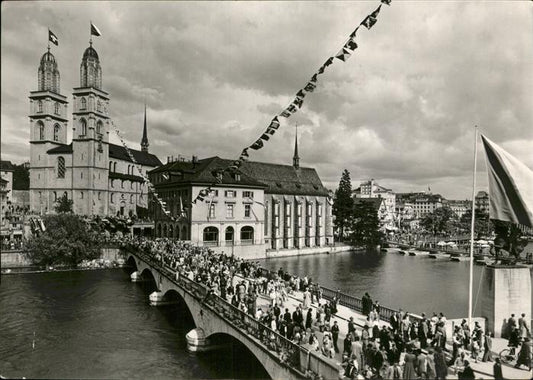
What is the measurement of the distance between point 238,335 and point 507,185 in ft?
46.2

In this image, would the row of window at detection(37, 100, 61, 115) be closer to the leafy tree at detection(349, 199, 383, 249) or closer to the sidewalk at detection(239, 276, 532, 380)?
the leafy tree at detection(349, 199, 383, 249)

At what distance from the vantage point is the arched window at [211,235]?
210ft

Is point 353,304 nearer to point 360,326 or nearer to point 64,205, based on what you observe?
point 360,326

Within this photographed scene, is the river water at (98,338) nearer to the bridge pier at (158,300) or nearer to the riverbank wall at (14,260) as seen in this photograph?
the bridge pier at (158,300)

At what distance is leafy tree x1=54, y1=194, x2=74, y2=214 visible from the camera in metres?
75.2

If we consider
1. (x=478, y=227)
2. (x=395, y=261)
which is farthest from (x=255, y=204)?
(x=478, y=227)

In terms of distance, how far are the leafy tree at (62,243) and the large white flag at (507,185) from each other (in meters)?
53.1

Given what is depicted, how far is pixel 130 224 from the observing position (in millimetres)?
81500

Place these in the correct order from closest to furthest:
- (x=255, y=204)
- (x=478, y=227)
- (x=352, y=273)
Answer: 1. (x=352, y=273)
2. (x=255, y=204)
3. (x=478, y=227)

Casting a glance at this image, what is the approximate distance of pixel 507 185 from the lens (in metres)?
18.0

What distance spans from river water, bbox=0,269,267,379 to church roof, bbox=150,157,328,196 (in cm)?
2466

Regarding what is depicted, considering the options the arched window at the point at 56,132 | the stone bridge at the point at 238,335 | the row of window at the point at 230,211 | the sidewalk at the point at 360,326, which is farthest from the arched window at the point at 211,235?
the arched window at the point at 56,132

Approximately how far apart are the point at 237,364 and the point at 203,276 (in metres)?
8.41

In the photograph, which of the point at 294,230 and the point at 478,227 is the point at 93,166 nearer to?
the point at 294,230
